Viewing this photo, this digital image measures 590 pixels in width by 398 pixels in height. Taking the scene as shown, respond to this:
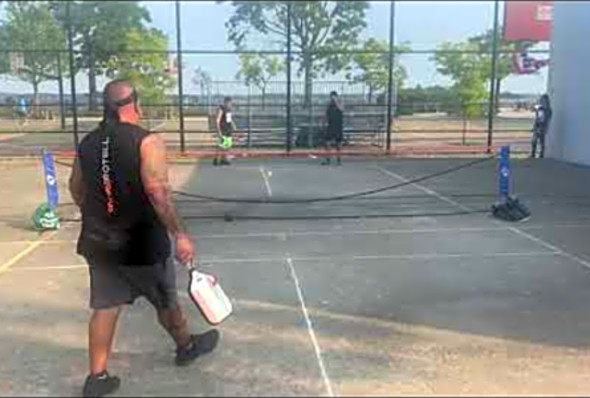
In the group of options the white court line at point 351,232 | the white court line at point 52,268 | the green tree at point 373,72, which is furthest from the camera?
the green tree at point 373,72

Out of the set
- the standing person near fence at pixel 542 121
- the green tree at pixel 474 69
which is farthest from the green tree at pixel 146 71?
the standing person near fence at pixel 542 121

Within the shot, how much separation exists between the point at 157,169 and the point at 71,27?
17993 mm

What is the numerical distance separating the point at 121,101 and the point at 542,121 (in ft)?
57.1

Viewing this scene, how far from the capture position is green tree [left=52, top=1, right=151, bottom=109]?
2102 cm

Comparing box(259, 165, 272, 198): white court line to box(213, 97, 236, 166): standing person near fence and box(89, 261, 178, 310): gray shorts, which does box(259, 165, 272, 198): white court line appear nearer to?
box(213, 97, 236, 166): standing person near fence

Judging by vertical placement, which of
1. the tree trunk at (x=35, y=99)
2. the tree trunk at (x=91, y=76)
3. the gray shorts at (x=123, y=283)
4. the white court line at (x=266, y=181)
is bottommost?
the white court line at (x=266, y=181)

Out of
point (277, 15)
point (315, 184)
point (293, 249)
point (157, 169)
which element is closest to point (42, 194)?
point (315, 184)

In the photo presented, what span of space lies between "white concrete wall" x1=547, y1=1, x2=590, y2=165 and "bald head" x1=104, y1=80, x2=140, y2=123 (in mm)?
16077

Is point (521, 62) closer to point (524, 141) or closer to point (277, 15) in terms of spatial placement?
point (524, 141)

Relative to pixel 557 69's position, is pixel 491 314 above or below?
below

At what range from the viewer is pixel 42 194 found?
13875 mm

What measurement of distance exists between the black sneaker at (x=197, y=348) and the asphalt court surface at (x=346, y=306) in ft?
0.23

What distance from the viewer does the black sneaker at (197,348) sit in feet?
16.5

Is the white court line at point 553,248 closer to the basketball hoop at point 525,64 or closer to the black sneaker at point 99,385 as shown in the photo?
the black sneaker at point 99,385
